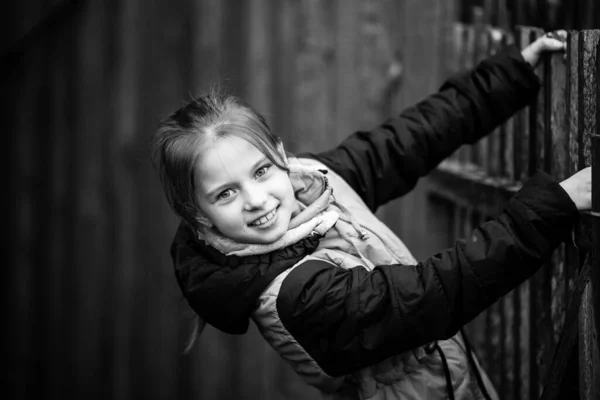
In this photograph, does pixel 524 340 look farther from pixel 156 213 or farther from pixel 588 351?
pixel 156 213

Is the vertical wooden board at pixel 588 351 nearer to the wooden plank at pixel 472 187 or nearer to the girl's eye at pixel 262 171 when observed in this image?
A: the wooden plank at pixel 472 187

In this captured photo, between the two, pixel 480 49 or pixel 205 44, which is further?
pixel 205 44

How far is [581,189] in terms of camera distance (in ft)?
5.00

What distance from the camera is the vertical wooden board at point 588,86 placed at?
1.62 metres

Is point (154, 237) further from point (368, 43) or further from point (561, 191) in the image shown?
point (561, 191)

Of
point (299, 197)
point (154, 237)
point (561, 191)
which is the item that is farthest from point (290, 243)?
point (154, 237)

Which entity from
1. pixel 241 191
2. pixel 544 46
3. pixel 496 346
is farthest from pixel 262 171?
pixel 496 346

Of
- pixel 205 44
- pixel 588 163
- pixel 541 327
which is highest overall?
pixel 205 44

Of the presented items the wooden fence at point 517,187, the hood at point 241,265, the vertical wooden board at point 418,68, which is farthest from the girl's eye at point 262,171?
the vertical wooden board at point 418,68

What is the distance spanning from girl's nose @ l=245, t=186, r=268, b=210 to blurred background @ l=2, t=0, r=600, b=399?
5.56ft

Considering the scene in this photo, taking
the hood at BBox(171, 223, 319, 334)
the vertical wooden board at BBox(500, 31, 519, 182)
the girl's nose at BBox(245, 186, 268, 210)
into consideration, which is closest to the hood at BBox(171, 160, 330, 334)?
the hood at BBox(171, 223, 319, 334)

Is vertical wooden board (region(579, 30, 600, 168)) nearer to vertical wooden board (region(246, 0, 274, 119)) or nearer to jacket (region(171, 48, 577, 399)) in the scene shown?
jacket (region(171, 48, 577, 399))

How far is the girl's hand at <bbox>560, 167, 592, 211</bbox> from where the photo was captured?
151 centimetres

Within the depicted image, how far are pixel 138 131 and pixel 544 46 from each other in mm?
2043
